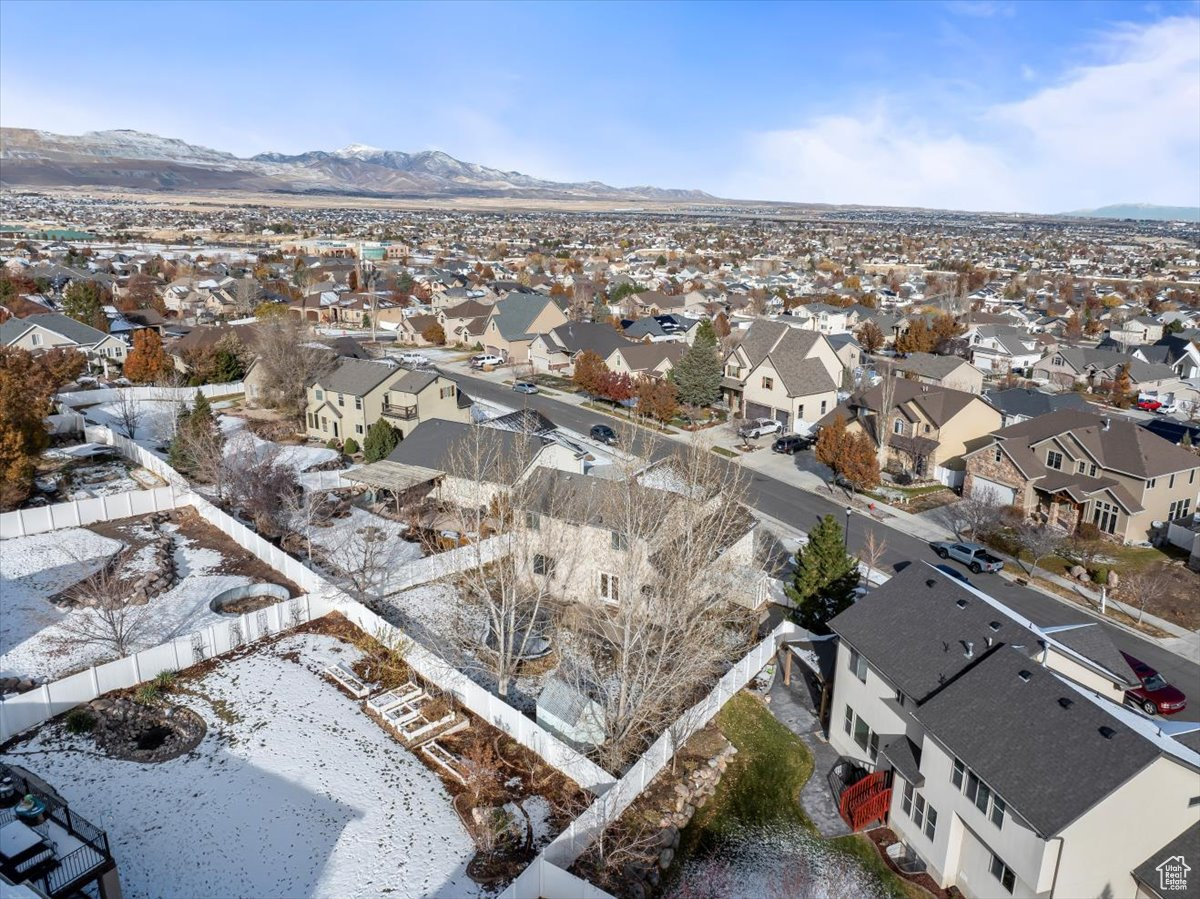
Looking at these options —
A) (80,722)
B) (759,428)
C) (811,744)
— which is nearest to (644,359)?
(759,428)

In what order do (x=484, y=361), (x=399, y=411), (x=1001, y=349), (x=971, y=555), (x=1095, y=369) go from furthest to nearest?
(x=1001, y=349) < (x=484, y=361) < (x=1095, y=369) < (x=399, y=411) < (x=971, y=555)

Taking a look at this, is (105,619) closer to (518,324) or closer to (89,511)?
(89,511)

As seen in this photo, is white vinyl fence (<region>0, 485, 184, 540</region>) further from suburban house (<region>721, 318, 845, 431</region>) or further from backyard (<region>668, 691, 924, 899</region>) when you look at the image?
suburban house (<region>721, 318, 845, 431</region>)

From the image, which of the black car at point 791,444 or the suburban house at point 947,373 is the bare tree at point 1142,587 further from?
the suburban house at point 947,373

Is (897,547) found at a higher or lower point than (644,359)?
lower

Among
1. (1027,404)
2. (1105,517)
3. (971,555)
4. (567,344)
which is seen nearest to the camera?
(971,555)

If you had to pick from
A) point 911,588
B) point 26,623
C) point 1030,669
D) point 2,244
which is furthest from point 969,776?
point 2,244

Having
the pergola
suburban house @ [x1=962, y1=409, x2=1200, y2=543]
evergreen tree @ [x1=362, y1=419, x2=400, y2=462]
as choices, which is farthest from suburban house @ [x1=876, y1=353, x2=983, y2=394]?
the pergola
